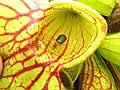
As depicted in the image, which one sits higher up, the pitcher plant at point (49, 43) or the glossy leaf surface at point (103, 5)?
the glossy leaf surface at point (103, 5)

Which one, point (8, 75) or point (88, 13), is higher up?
point (88, 13)

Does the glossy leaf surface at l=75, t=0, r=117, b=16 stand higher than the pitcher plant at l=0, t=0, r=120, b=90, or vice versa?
the glossy leaf surface at l=75, t=0, r=117, b=16

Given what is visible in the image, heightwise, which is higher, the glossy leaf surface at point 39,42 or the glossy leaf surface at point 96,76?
the glossy leaf surface at point 39,42

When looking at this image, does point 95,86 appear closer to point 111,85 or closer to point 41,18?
point 111,85

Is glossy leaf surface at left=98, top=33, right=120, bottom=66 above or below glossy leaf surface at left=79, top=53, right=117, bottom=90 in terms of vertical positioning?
above

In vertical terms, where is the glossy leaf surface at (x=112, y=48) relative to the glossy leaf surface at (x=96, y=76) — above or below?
above

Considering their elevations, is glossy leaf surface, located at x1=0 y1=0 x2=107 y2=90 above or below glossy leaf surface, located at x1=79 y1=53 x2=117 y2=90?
above

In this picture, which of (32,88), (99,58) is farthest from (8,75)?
(99,58)

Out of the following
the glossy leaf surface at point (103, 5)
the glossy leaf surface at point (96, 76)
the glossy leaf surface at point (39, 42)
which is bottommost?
the glossy leaf surface at point (96, 76)

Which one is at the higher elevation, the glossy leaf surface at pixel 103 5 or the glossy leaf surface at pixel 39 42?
the glossy leaf surface at pixel 103 5

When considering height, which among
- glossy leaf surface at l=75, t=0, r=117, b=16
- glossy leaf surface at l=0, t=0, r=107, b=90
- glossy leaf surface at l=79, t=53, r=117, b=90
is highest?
glossy leaf surface at l=75, t=0, r=117, b=16

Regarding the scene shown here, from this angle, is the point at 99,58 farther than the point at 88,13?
Yes
